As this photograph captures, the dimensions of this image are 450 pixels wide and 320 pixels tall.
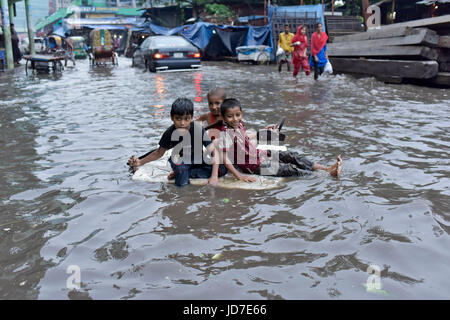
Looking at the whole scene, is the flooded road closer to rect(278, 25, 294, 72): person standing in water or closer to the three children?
the three children

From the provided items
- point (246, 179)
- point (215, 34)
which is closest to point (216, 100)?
point (246, 179)

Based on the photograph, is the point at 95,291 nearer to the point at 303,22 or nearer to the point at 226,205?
the point at 226,205

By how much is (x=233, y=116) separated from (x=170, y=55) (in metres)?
13.3

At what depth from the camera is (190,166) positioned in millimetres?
4512

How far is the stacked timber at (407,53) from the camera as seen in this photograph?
10.9m

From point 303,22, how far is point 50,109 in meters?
15.0

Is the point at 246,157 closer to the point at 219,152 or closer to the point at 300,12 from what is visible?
the point at 219,152

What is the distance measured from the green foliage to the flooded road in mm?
25432

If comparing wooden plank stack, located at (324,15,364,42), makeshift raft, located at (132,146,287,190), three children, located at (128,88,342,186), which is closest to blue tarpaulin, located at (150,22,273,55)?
wooden plank stack, located at (324,15,364,42)

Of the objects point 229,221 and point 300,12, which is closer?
point 229,221

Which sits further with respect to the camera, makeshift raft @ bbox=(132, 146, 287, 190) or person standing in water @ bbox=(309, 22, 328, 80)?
person standing in water @ bbox=(309, 22, 328, 80)

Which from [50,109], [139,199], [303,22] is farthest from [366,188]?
[303,22]

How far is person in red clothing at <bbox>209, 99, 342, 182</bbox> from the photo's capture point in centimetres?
430

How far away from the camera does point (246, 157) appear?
4.57 meters
